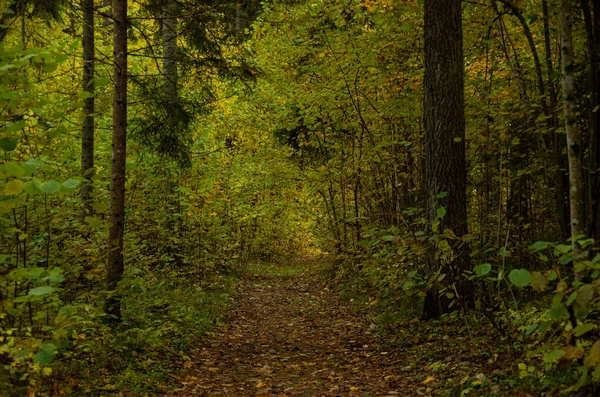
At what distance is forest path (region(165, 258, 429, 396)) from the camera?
597 centimetres

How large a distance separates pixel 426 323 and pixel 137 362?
4.15 m

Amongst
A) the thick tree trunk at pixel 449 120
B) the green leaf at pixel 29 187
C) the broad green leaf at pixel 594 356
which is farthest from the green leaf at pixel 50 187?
the thick tree trunk at pixel 449 120

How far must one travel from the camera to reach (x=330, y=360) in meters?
7.30

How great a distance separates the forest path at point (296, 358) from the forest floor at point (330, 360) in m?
0.01

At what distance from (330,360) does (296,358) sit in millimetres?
589

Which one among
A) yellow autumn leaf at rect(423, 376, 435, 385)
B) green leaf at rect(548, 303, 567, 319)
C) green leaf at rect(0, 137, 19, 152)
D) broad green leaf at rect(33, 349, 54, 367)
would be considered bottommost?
yellow autumn leaf at rect(423, 376, 435, 385)

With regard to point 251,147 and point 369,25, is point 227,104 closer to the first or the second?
point 251,147

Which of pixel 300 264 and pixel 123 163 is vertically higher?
pixel 123 163

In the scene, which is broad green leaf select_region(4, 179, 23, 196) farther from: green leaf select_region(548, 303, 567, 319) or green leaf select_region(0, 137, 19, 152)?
green leaf select_region(548, 303, 567, 319)

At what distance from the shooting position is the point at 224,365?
7234mm

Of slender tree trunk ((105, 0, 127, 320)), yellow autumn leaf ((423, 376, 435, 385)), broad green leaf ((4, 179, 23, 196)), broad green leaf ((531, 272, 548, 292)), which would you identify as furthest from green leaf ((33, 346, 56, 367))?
yellow autumn leaf ((423, 376, 435, 385))

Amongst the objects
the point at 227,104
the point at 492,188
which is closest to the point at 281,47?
the point at 227,104

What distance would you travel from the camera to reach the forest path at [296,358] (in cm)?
597

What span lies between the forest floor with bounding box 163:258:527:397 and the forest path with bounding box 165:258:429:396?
13 mm
